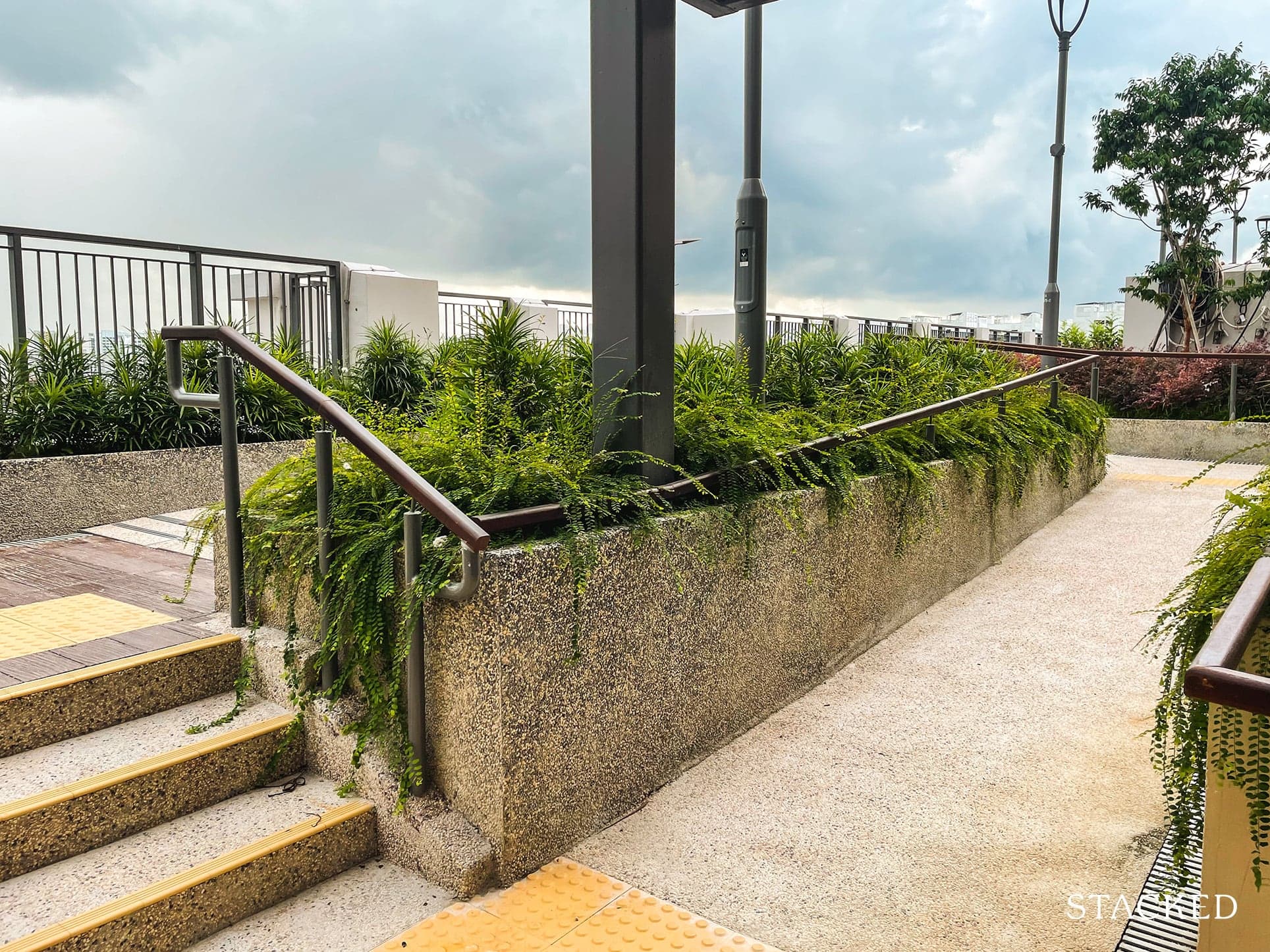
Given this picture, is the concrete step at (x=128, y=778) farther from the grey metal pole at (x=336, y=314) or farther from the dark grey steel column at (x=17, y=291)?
the grey metal pole at (x=336, y=314)

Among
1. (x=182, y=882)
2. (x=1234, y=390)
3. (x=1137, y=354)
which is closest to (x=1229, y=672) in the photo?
(x=182, y=882)

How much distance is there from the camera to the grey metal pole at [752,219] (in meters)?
5.95

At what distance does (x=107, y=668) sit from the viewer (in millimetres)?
3014

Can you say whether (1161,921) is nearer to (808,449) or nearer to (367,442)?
(808,449)

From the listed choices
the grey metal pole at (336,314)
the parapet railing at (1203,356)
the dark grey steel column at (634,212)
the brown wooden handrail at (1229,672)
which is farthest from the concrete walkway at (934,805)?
the grey metal pole at (336,314)


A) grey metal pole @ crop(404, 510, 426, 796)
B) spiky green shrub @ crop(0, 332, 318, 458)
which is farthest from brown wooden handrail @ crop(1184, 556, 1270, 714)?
spiky green shrub @ crop(0, 332, 318, 458)

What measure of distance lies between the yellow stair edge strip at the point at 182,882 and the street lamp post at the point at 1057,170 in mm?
12906

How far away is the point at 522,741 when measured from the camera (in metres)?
2.66

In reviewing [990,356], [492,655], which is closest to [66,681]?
[492,655]

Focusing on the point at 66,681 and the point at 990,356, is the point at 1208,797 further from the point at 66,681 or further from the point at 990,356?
the point at 990,356

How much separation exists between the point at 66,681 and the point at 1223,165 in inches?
882

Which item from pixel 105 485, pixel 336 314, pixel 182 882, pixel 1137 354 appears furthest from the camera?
pixel 1137 354

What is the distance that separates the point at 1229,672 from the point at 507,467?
7.14 ft

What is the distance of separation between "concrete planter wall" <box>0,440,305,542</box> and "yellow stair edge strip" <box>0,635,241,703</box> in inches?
91.9
